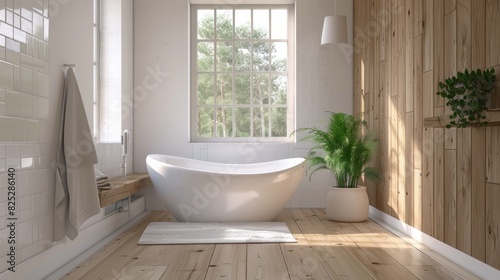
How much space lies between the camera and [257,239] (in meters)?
4.38

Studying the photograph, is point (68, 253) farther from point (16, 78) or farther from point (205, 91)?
point (205, 91)

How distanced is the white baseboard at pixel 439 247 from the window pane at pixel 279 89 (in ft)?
5.86

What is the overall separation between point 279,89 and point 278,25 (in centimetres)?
77

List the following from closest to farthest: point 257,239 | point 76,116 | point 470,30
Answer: point 470,30, point 76,116, point 257,239

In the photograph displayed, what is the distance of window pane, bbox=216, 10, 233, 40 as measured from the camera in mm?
6672

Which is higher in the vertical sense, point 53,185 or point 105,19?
point 105,19

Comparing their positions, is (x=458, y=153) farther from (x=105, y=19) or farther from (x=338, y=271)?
(x=105, y=19)

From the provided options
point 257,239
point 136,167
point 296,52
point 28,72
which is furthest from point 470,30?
point 136,167

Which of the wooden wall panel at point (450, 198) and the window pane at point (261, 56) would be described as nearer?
the wooden wall panel at point (450, 198)

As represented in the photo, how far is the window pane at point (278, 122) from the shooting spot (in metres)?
6.66

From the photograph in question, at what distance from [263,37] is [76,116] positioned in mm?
3658

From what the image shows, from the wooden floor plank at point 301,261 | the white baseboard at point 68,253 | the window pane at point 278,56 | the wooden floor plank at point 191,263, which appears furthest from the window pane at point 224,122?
the wooden floor plank at point 191,263

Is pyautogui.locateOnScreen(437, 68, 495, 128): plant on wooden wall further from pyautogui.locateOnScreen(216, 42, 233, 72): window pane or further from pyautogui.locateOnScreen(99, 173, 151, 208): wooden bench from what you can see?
pyautogui.locateOnScreen(216, 42, 233, 72): window pane

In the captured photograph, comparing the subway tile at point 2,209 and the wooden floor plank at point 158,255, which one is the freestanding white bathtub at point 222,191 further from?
the subway tile at point 2,209
